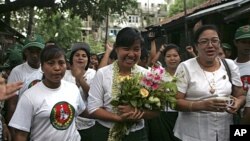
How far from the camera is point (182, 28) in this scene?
14.0m

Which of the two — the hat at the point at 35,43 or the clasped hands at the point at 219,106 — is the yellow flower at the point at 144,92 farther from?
the hat at the point at 35,43

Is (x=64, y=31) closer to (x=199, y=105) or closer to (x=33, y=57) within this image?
(x=33, y=57)

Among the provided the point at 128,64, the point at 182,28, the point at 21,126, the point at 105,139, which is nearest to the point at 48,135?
the point at 21,126

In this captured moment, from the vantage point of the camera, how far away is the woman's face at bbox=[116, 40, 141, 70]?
126 inches

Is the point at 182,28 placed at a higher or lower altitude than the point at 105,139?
higher

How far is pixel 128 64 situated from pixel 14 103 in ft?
5.41

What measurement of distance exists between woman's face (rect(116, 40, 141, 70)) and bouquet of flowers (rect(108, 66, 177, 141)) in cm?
19

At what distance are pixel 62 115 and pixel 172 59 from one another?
7.85ft

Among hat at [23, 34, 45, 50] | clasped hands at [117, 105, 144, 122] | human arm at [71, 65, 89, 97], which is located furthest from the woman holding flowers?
hat at [23, 34, 45, 50]

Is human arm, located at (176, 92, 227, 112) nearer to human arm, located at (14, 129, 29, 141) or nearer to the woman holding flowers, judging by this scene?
the woman holding flowers

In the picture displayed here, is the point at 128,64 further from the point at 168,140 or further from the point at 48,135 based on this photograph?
the point at 168,140

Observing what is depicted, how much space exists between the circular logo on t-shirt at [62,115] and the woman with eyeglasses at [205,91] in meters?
0.95

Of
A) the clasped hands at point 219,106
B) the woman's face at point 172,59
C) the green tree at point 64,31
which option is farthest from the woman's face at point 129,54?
the green tree at point 64,31

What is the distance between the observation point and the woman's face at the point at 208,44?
3.33 m
